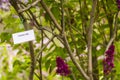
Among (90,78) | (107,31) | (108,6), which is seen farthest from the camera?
(107,31)

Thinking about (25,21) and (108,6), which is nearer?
(25,21)

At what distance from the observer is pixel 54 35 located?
1259mm

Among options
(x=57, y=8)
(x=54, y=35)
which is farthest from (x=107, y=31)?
(x=54, y=35)

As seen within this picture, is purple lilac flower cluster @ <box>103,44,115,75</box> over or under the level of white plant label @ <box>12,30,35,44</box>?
under

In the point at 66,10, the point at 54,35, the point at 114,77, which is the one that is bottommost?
the point at 114,77

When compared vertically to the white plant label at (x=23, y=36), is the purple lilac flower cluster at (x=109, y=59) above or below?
below

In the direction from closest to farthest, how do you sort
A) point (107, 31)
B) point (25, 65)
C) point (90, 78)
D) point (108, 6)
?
1. point (90, 78)
2. point (108, 6)
3. point (25, 65)
4. point (107, 31)

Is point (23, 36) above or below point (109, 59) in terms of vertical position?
above

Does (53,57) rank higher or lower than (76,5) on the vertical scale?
lower

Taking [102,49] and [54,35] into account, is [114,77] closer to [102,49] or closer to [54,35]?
[102,49]

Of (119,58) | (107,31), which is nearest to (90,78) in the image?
(119,58)

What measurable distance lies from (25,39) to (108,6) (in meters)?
0.55

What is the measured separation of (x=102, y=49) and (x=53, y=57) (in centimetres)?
24

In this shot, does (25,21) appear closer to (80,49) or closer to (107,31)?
(80,49)
